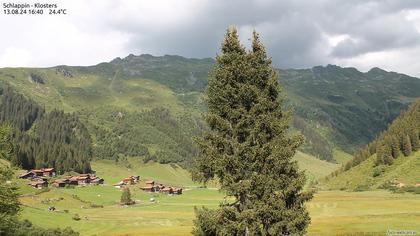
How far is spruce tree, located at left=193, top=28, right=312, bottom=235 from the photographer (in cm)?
2827

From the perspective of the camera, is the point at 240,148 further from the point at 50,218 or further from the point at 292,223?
the point at 50,218

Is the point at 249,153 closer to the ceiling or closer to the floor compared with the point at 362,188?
closer to the ceiling

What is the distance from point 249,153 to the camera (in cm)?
2855

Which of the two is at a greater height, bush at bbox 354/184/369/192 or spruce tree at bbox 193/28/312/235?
spruce tree at bbox 193/28/312/235

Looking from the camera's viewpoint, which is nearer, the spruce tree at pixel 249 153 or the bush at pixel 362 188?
the spruce tree at pixel 249 153

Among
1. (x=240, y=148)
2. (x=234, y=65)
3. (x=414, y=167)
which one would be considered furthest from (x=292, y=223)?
(x=414, y=167)

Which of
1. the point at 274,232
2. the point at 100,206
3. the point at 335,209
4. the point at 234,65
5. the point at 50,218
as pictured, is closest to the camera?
the point at 274,232

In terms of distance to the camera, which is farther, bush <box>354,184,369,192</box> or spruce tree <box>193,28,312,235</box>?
bush <box>354,184,369,192</box>

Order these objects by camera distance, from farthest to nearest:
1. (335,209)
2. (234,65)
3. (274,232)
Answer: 1. (335,209)
2. (234,65)
3. (274,232)

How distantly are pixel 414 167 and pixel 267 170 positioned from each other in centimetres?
18491

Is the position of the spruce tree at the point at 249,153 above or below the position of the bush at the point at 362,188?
above

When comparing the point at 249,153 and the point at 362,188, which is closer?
the point at 249,153

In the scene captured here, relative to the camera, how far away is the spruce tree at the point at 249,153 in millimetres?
28266

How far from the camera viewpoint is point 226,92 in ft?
97.4
